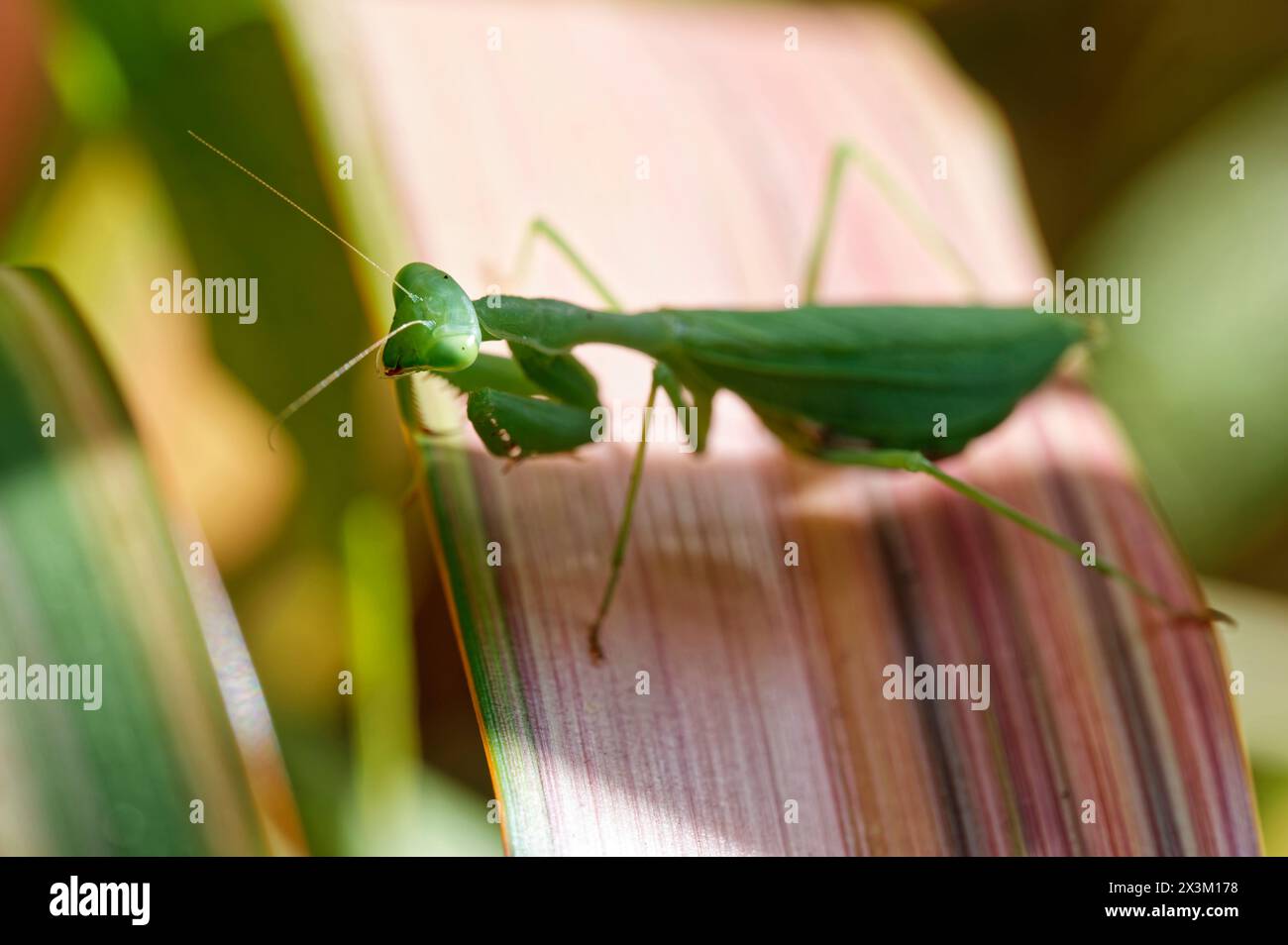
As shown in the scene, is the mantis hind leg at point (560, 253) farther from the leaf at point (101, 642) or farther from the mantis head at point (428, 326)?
the leaf at point (101, 642)

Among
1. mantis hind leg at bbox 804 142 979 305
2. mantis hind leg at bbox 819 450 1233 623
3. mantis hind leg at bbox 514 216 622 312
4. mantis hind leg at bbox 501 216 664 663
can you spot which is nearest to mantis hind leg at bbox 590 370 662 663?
mantis hind leg at bbox 501 216 664 663

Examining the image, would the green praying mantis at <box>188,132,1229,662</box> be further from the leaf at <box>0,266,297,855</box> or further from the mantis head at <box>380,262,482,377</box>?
the leaf at <box>0,266,297,855</box>

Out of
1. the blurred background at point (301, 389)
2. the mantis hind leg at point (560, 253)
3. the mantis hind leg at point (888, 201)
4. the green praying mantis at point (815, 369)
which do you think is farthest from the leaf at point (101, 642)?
the mantis hind leg at point (888, 201)

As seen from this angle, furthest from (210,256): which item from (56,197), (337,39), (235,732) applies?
(235,732)

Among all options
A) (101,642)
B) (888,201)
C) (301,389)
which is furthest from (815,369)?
(101,642)

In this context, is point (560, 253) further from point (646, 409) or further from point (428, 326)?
point (428, 326)

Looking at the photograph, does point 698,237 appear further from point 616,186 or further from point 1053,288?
point 1053,288
